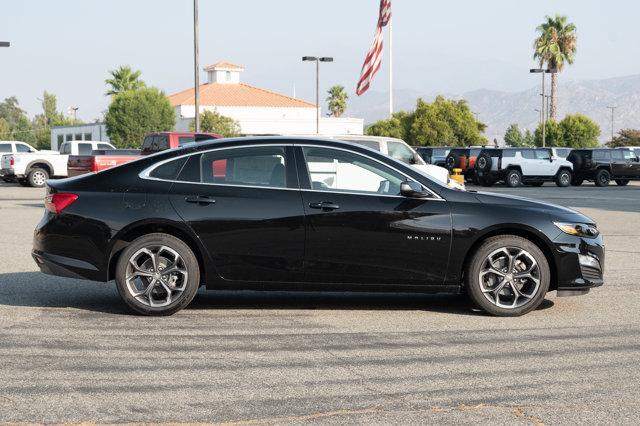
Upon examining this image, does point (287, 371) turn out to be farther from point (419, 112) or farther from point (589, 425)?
point (419, 112)

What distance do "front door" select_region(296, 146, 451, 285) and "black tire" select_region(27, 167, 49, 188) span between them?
28500 millimetres

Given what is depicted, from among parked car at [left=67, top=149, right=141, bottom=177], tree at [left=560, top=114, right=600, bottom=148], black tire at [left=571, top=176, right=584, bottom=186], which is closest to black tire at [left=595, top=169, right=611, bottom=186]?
black tire at [left=571, top=176, right=584, bottom=186]

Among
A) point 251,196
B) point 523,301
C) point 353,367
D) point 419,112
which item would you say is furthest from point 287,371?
point 419,112

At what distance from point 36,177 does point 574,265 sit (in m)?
29.4

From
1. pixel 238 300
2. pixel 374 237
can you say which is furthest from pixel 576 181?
pixel 374 237

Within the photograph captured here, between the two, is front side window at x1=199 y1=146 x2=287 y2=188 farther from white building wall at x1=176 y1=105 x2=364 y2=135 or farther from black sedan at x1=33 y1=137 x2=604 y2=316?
white building wall at x1=176 y1=105 x2=364 y2=135

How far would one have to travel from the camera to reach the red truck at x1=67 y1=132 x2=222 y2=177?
27.8 m

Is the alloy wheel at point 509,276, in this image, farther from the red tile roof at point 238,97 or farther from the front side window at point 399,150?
the red tile roof at point 238,97

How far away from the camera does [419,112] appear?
222ft

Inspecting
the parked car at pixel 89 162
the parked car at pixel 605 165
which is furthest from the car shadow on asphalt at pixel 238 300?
the parked car at pixel 605 165

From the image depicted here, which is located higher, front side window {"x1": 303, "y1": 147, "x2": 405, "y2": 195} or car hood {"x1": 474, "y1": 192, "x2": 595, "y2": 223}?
front side window {"x1": 303, "y1": 147, "x2": 405, "y2": 195}

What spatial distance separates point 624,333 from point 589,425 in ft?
8.96

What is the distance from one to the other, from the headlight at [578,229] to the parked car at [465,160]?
32988 mm

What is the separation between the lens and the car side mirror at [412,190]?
8.08 m
